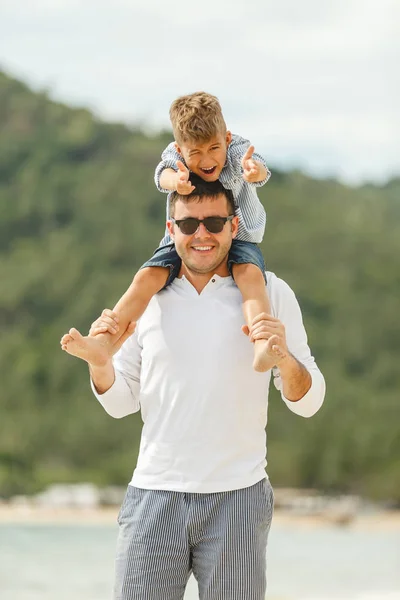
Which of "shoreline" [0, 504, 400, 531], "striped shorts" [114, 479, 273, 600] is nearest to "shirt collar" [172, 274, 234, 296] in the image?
"striped shorts" [114, 479, 273, 600]

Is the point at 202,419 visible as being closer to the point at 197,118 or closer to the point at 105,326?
the point at 105,326

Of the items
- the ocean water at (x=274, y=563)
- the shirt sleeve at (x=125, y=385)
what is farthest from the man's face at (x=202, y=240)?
the ocean water at (x=274, y=563)

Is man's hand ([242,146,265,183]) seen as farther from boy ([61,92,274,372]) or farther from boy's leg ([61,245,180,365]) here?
boy's leg ([61,245,180,365])

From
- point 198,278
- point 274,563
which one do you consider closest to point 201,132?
point 198,278

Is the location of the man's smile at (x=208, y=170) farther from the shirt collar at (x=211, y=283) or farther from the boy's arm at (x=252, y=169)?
the shirt collar at (x=211, y=283)

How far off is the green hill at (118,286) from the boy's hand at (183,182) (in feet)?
52.1

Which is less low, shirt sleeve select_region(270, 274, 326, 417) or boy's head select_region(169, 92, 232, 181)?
boy's head select_region(169, 92, 232, 181)

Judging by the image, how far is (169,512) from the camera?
6.87 feet

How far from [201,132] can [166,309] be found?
0.37 m

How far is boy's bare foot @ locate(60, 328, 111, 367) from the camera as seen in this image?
2.12 meters

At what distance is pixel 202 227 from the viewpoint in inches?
86.8

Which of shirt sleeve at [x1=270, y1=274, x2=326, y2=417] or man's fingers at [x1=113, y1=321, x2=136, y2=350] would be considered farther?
man's fingers at [x1=113, y1=321, x2=136, y2=350]

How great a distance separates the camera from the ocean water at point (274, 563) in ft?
34.7

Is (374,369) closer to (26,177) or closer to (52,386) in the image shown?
(52,386)
